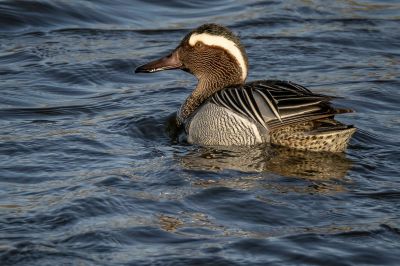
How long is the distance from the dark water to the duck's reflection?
3 centimetres

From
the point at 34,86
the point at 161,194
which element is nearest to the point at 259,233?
the point at 161,194

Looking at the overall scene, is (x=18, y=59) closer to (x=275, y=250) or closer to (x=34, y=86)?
(x=34, y=86)

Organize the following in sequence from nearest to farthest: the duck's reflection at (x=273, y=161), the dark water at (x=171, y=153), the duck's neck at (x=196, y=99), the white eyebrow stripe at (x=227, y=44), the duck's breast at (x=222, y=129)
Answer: the dark water at (x=171, y=153) < the duck's reflection at (x=273, y=161) < the duck's breast at (x=222, y=129) < the white eyebrow stripe at (x=227, y=44) < the duck's neck at (x=196, y=99)

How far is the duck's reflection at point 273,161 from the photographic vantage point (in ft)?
30.4

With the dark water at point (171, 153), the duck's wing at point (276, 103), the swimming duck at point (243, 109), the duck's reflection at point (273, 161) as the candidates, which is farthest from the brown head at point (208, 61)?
the duck's reflection at point (273, 161)

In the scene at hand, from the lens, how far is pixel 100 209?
8102 mm

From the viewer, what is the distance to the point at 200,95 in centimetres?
1096

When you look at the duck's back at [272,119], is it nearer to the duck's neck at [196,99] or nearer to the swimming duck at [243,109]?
the swimming duck at [243,109]

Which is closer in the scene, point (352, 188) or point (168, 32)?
point (352, 188)

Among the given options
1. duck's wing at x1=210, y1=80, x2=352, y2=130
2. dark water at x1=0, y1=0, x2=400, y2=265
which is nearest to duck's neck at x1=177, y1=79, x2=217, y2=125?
dark water at x1=0, y1=0, x2=400, y2=265

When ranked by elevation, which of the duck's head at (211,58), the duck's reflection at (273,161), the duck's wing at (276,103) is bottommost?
the duck's reflection at (273,161)

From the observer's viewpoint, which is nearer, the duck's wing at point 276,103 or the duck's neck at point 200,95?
the duck's wing at point 276,103

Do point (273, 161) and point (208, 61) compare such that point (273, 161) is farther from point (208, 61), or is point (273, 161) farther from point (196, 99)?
point (208, 61)

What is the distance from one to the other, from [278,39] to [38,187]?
6.17 meters
